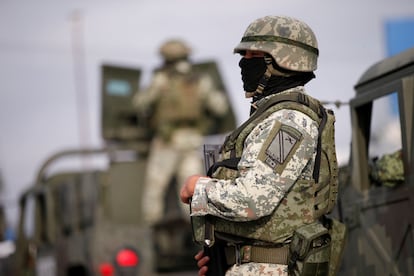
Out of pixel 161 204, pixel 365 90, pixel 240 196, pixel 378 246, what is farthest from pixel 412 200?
pixel 161 204

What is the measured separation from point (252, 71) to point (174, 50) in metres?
6.55

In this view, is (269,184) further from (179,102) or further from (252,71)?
(179,102)

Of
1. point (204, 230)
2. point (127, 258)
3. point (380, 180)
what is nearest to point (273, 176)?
point (204, 230)

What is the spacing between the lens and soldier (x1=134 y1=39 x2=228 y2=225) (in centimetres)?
1119

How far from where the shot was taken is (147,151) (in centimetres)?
1164

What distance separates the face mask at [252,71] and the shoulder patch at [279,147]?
332 millimetres

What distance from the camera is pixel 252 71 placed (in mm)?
4902

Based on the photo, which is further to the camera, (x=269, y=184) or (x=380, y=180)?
(x=380, y=180)

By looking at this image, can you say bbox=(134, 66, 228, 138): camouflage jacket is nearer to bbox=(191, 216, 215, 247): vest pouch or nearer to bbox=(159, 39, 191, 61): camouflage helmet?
bbox=(159, 39, 191, 61): camouflage helmet

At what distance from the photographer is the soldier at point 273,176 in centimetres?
460

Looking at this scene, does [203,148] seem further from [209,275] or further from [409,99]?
[409,99]

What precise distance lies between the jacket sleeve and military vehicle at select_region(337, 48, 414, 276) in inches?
44.6

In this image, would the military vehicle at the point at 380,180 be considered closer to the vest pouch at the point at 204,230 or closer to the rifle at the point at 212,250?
the rifle at the point at 212,250

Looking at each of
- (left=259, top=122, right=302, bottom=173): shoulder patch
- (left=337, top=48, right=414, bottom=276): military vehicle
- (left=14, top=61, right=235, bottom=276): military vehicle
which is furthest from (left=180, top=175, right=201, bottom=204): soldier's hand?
(left=14, top=61, right=235, bottom=276): military vehicle
